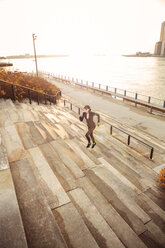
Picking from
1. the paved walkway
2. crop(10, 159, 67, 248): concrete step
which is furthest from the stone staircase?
the paved walkway

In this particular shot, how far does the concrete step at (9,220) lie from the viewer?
229 centimetres

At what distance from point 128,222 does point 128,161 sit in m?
2.81

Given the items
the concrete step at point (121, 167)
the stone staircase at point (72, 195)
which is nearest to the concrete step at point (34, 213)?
the stone staircase at point (72, 195)

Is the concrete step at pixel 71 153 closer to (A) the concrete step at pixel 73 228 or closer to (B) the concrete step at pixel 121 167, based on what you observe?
(B) the concrete step at pixel 121 167

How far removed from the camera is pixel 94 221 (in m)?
3.26

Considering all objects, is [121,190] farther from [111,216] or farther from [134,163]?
[134,163]

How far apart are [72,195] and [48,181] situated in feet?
2.29

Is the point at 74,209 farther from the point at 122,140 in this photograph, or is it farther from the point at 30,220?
the point at 122,140

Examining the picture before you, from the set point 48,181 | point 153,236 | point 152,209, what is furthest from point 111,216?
point 48,181

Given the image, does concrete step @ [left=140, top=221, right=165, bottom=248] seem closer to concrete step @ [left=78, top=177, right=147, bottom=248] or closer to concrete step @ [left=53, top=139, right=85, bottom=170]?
concrete step @ [left=78, top=177, right=147, bottom=248]

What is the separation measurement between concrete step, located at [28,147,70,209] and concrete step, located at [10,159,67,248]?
0.32 metres

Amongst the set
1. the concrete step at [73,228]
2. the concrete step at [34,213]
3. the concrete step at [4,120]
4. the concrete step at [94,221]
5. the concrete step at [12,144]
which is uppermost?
the concrete step at [4,120]

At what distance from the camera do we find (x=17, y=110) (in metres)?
8.07

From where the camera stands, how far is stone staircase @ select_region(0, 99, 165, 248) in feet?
8.93
